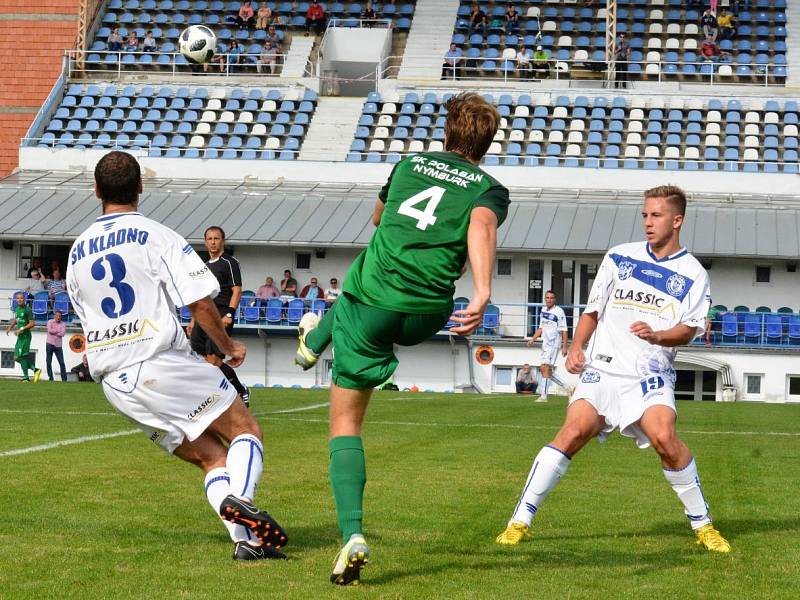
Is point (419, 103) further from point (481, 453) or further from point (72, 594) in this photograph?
point (72, 594)

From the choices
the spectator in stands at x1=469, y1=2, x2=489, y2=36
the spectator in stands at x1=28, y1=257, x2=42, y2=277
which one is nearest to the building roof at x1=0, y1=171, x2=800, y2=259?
the spectator in stands at x1=28, y1=257, x2=42, y2=277

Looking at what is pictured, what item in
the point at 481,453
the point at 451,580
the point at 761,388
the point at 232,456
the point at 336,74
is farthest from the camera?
the point at 336,74

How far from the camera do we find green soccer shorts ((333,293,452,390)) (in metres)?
5.79

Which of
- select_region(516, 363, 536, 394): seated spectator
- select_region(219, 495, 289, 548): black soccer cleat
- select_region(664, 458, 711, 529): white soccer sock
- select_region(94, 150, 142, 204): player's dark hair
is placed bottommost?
select_region(516, 363, 536, 394): seated spectator

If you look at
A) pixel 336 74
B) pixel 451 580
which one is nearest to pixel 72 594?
pixel 451 580

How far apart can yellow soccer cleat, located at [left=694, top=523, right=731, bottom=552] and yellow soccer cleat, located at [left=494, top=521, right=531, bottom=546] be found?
925mm

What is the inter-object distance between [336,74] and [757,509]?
39429 millimetres

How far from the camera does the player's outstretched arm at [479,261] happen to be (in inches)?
220

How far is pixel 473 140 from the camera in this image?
5984mm

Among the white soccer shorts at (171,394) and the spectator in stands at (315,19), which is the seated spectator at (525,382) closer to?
the spectator in stands at (315,19)

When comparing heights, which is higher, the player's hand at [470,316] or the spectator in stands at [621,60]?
the player's hand at [470,316]

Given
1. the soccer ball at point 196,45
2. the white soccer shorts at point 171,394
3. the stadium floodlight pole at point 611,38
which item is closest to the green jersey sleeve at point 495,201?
the white soccer shorts at point 171,394

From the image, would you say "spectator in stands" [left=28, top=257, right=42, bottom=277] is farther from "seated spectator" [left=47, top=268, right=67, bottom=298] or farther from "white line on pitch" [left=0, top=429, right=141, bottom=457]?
"white line on pitch" [left=0, top=429, right=141, bottom=457]

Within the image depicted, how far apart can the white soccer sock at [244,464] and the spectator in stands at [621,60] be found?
3803 cm
